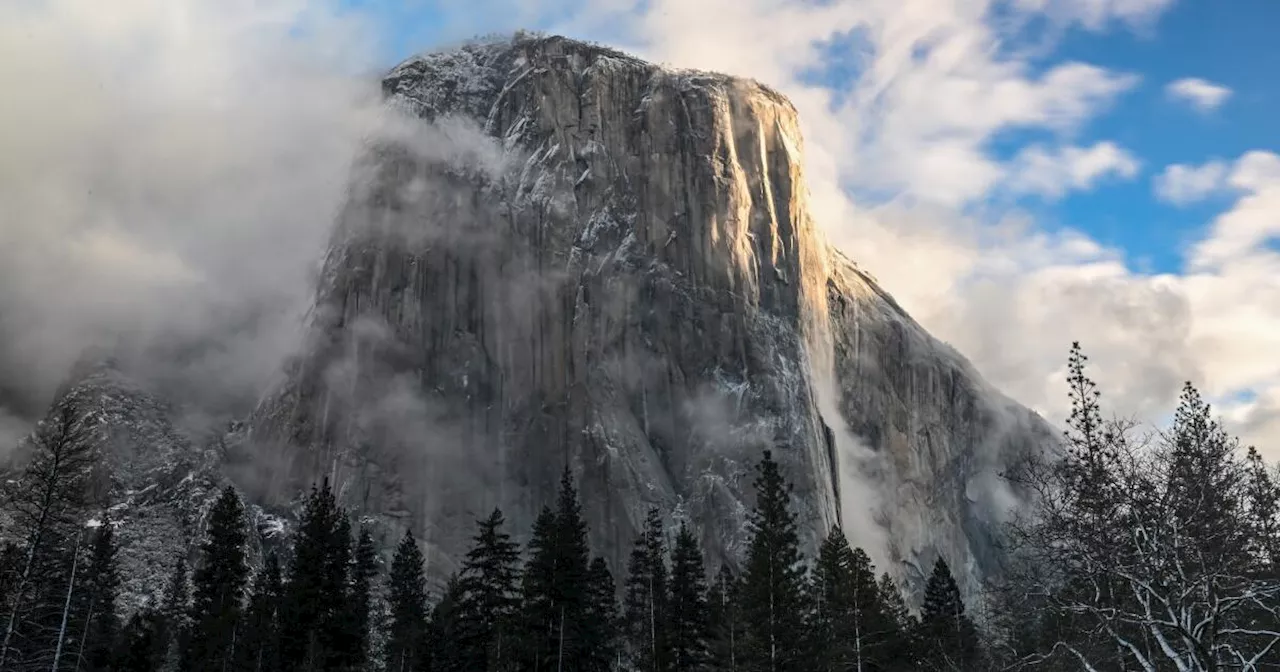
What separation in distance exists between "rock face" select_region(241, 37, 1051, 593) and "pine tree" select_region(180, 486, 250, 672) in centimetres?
7323

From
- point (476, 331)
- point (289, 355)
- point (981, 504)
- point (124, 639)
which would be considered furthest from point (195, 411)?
point (981, 504)

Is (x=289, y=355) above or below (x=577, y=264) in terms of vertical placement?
below

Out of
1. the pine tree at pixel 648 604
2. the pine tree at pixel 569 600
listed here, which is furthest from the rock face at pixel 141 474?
the pine tree at pixel 569 600

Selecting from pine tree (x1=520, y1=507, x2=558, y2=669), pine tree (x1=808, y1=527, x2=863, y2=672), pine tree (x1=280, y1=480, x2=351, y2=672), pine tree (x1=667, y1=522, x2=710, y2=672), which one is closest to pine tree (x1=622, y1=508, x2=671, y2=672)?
pine tree (x1=667, y1=522, x2=710, y2=672)

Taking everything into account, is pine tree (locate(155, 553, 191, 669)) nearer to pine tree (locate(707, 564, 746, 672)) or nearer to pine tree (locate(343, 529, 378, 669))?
pine tree (locate(343, 529, 378, 669))

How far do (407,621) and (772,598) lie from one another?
33041 mm

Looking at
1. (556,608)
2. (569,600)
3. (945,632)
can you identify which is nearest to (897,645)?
(945,632)

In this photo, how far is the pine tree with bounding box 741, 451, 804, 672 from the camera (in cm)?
4812

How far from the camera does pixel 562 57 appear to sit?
16088cm

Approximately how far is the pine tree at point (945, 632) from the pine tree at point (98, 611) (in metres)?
44.6

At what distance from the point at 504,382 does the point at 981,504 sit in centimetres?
8885

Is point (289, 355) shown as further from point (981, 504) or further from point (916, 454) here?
point (981, 504)

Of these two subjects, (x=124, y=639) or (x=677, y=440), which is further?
(x=677, y=440)

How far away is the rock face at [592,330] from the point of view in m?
138
